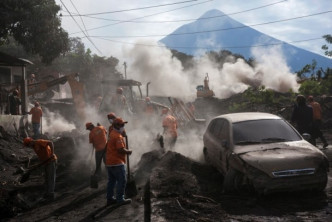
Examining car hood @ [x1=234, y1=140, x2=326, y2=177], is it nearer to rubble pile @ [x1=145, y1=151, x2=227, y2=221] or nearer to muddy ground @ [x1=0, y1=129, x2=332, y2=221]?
muddy ground @ [x1=0, y1=129, x2=332, y2=221]

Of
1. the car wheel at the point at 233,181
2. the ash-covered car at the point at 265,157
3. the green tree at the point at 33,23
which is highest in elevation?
the green tree at the point at 33,23

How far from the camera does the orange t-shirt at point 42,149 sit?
7.71 metres

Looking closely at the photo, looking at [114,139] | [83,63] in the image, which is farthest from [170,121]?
[83,63]

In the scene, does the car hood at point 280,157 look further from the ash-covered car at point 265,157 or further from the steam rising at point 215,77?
the steam rising at point 215,77

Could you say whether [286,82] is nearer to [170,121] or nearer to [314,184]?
[170,121]

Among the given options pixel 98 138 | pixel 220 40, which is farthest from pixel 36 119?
pixel 220 40

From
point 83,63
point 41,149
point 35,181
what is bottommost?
point 35,181

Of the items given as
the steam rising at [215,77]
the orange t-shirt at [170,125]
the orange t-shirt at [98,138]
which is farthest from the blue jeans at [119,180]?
the steam rising at [215,77]

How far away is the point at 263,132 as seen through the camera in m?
7.54

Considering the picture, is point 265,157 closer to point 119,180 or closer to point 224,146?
point 224,146

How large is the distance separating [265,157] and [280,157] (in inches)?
10.1

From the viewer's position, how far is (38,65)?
42000 millimetres

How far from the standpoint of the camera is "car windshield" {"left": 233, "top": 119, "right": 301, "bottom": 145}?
732 cm

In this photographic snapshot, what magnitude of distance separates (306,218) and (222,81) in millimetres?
39712
